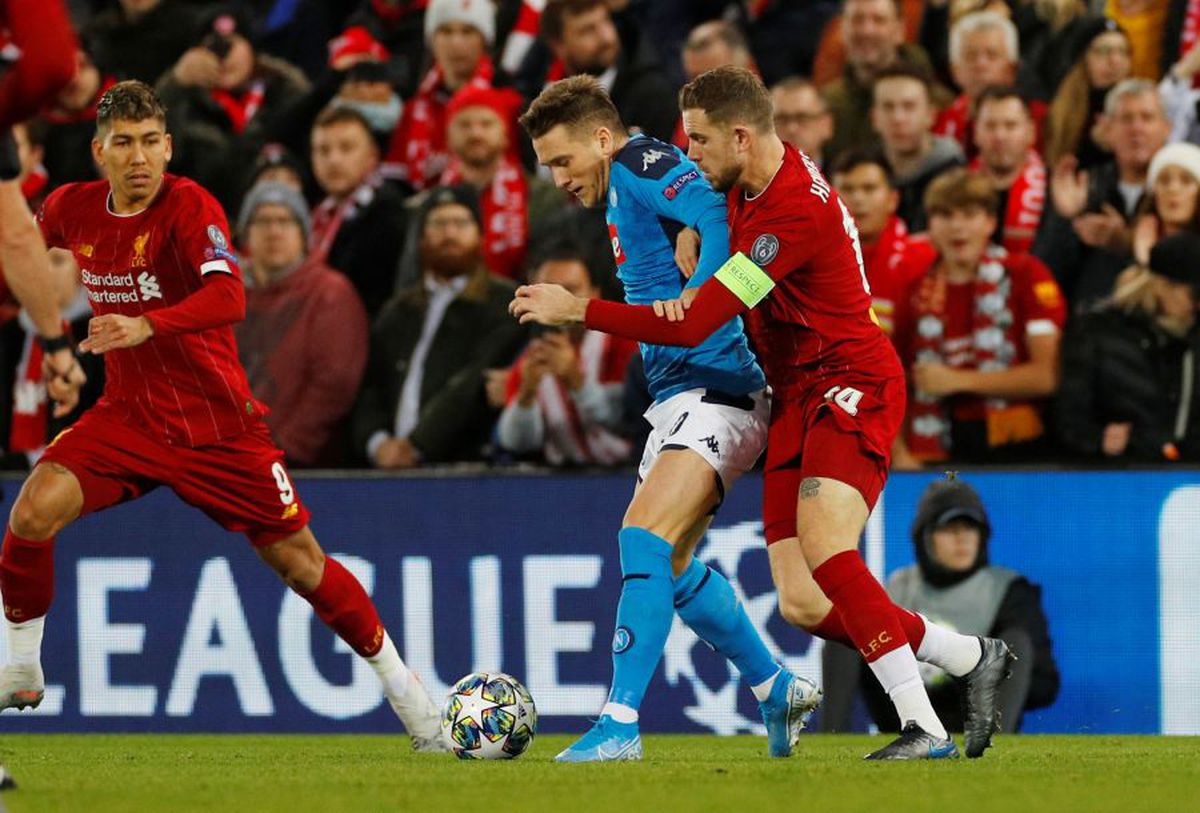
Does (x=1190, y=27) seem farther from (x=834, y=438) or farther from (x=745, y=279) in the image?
→ (x=745, y=279)

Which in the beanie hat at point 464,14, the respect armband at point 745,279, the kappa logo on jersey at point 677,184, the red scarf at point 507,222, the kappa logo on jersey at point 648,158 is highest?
the beanie hat at point 464,14

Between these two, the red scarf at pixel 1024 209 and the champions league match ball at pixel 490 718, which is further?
the red scarf at pixel 1024 209

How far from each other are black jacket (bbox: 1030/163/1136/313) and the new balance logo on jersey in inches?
182

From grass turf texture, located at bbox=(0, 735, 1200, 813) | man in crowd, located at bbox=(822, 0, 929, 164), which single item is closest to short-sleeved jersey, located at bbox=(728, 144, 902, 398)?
grass turf texture, located at bbox=(0, 735, 1200, 813)

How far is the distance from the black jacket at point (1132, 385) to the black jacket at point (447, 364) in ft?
9.29

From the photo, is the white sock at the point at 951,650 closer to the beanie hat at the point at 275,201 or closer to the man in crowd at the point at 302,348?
the man in crowd at the point at 302,348

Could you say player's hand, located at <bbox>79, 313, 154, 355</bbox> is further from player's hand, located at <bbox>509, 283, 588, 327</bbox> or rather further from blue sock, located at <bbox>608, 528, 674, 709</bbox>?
blue sock, located at <bbox>608, 528, 674, 709</bbox>

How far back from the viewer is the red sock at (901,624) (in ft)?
23.2

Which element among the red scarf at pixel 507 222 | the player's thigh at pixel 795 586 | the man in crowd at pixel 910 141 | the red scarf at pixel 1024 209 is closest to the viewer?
the player's thigh at pixel 795 586

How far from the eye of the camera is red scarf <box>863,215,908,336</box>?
1023 centimetres

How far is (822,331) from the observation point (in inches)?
275

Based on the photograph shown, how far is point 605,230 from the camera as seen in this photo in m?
11.2

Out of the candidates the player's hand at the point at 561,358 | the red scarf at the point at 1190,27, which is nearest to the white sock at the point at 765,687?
the player's hand at the point at 561,358

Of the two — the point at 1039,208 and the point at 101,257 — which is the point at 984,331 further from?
the point at 101,257
